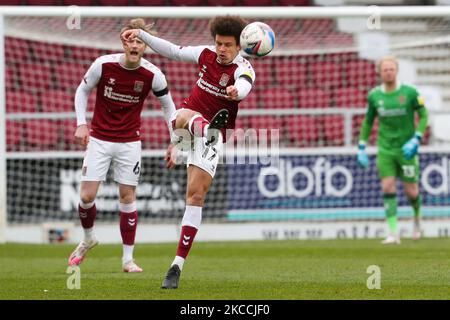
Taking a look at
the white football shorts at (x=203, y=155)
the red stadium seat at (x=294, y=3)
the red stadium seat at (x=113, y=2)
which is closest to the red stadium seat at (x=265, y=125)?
the red stadium seat at (x=294, y=3)

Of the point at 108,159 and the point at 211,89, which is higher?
the point at 211,89

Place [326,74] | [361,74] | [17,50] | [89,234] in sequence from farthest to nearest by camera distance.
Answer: [361,74]
[326,74]
[17,50]
[89,234]

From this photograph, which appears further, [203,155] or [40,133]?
[40,133]

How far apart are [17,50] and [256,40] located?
9.22m

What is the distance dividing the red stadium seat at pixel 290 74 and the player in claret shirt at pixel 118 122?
7.72 m

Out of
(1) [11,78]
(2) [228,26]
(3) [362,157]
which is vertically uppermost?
(1) [11,78]

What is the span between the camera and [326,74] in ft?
54.5

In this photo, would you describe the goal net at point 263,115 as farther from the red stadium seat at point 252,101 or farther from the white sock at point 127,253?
the white sock at point 127,253

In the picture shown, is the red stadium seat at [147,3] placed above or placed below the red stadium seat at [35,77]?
above

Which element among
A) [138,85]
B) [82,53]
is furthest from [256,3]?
[138,85]

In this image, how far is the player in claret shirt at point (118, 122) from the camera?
9.25 meters

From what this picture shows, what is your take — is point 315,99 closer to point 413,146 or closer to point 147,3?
point 147,3

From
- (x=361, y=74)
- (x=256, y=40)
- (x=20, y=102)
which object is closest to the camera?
(x=256, y=40)

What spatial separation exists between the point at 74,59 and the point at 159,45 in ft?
27.3
